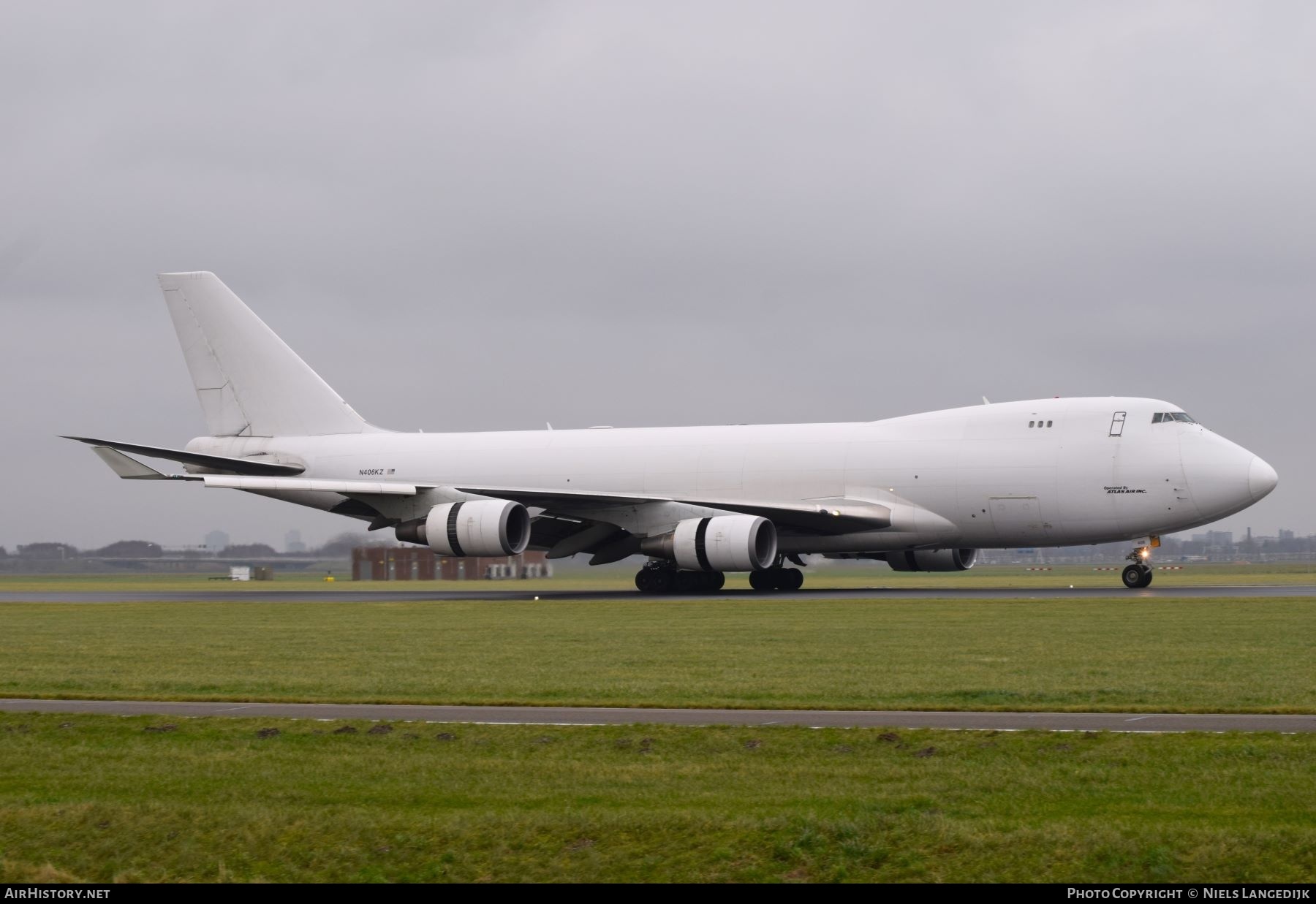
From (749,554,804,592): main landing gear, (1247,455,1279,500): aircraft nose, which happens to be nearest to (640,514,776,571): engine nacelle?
(749,554,804,592): main landing gear

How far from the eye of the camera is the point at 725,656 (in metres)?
20.4

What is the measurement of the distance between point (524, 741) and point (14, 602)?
111ft

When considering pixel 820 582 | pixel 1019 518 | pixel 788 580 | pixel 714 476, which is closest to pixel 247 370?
pixel 714 476

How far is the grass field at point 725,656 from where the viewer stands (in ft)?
50.8

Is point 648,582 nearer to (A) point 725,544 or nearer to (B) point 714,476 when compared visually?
(B) point 714,476

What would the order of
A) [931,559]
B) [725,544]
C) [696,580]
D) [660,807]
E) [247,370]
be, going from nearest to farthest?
Answer: [660,807] < [725,544] < [696,580] < [931,559] < [247,370]

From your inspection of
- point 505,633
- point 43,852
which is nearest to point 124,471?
point 505,633

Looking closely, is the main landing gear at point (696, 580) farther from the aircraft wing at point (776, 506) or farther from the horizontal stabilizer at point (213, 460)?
the horizontal stabilizer at point (213, 460)

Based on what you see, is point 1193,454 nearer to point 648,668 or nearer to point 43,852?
point 648,668

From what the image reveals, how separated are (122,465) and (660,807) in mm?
34803

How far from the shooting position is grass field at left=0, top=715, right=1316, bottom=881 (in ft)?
27.1

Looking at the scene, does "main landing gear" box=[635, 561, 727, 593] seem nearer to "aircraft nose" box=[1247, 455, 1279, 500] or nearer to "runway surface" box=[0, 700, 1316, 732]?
"aircraft nose" box=[1247, 455, 1279, 500]

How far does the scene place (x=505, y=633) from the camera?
25.8 metres

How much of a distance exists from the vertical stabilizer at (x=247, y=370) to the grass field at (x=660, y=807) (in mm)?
37025
